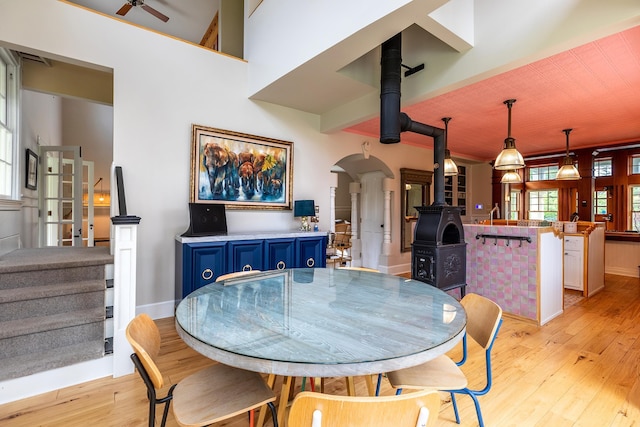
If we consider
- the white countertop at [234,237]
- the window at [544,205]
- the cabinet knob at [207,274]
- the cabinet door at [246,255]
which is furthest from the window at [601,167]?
the cabinet knob at [207,274]

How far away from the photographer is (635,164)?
233 inches

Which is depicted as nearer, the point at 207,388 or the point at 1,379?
the point at 207,388

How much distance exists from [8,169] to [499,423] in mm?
4799

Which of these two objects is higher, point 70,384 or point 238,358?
point 238,358

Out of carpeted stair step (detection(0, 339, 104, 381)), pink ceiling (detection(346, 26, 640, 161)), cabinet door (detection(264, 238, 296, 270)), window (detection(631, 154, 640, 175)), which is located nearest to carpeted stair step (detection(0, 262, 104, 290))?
carpeted stair step (detection(0, 339, 104, 381))

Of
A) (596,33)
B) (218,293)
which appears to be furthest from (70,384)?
(596,33)

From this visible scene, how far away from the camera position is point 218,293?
1.74 m

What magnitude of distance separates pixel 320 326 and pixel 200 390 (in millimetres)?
600

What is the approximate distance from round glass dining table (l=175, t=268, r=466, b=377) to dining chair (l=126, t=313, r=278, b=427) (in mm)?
165

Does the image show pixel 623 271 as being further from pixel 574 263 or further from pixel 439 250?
pixel 439 250

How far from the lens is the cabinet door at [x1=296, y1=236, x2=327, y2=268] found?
4008 millimetres

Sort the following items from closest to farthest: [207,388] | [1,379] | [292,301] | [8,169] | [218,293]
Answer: [207,388]
[292,301]
[218,293]
[1,379]
[8,169]

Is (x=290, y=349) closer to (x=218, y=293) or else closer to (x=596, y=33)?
(x=218, y=293)

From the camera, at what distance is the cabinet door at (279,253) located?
12.3ft
